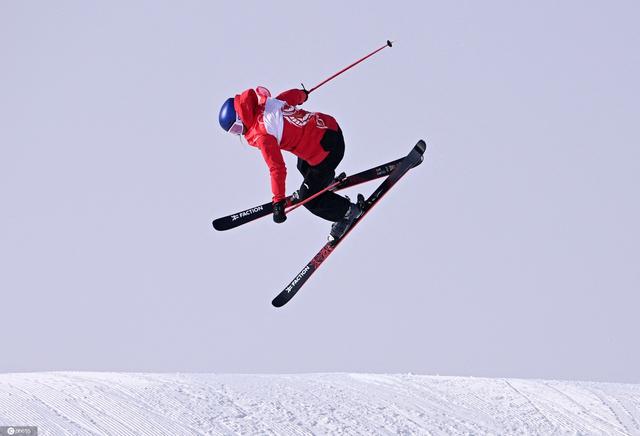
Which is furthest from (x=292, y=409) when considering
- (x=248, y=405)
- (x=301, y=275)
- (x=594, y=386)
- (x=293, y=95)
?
(x=594, y=386)

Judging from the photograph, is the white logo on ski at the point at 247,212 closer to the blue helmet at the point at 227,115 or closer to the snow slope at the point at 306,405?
the blue helmet at the point at 227,115

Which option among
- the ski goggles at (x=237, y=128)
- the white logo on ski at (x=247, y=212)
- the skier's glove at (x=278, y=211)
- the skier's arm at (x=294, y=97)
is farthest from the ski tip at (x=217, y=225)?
the skier's arm at (x=294, y=97)

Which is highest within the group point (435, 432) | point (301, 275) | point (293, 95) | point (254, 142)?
point (293, 95)

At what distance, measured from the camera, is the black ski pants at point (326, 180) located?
327 inches

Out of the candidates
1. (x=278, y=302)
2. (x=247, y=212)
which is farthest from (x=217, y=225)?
(x=278, y=302)

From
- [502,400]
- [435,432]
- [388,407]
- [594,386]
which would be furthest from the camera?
[594,386]

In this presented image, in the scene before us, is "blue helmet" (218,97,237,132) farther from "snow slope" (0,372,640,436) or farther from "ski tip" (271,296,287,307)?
"snow slope" (0,372,640,436)

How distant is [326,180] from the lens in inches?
334

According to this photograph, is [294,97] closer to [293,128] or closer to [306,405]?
[293,128]

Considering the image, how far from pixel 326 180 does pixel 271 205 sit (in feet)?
2.04

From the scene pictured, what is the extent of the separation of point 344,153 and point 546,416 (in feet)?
9.43

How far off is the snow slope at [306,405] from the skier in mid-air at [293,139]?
1564 millimetres

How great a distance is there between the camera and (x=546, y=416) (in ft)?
27.9

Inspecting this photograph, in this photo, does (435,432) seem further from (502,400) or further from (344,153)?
(344,153)
